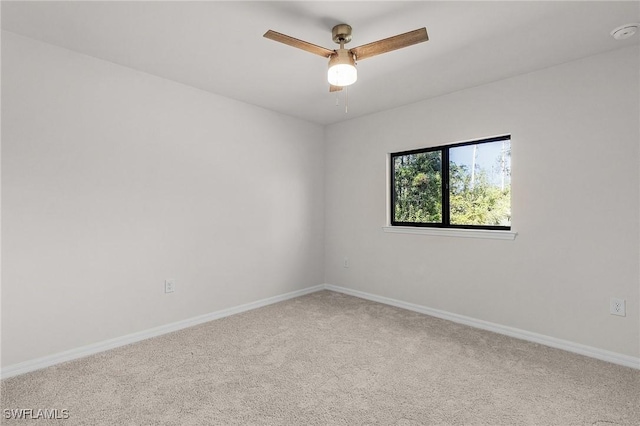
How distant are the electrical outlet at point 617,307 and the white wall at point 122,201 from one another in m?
3.17

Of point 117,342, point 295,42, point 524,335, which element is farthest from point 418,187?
point 117,342

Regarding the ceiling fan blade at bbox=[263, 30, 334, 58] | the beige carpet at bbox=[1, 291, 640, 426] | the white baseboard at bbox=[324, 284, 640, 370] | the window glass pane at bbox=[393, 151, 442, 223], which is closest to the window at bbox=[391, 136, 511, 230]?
the window glass pane at bbox=[393, 151, 442, 223]

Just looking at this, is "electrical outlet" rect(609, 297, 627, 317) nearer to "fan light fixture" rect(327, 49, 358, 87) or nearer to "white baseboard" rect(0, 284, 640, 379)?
"white baseboard" rect(0, 284, 640, 379)

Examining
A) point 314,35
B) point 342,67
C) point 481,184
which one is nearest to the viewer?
point 342,67

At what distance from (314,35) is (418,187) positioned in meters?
2.16

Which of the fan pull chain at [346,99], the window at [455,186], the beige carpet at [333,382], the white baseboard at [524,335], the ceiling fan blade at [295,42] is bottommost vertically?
the beige carpet at [333,382]

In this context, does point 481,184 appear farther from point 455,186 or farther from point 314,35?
point 314,35

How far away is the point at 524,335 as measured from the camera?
116 inches

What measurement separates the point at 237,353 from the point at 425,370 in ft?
4.72

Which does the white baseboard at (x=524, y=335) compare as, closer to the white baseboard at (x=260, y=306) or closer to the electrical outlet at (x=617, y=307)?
the white baseboard at (x=260, y=306)

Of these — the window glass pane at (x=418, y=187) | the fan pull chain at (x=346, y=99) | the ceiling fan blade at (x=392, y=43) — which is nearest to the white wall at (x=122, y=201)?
the fan pull chain at (x=346, y=99)

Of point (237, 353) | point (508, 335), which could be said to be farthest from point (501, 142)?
point (237, 353)

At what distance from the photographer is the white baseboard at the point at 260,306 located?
95.3 inches

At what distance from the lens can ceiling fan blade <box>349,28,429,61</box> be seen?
1.85 meters
